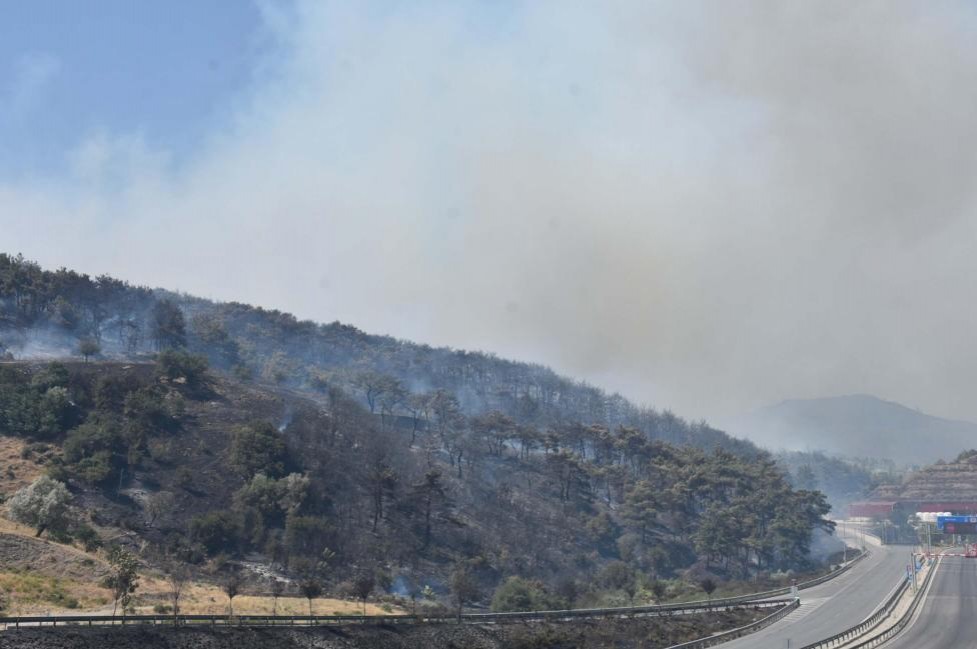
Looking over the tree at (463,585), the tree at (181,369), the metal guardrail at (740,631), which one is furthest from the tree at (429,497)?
the metal guardrail at (740,631)

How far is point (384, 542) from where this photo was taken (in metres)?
115

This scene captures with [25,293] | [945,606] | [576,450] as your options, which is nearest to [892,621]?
[945,606]

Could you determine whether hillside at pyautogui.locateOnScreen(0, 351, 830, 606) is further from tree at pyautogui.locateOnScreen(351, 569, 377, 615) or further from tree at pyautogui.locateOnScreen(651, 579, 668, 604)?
tree at pyautogui.locateOnScreen(651, 579, 668, 604)

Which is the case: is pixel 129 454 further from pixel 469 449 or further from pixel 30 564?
pixel 469 449

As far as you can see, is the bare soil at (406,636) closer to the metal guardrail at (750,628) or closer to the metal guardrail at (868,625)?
the metal guardrail at (750,628)

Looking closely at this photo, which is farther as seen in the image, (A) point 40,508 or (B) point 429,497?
(B) point 429,497

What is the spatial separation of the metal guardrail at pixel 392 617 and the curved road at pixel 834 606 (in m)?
4.28

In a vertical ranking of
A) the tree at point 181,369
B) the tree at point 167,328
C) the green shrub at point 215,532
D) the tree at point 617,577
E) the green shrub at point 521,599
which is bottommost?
the green shrub at point 521,599

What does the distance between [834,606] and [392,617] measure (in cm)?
4970

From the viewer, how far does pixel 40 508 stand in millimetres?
82812

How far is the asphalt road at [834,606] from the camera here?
73.6 m

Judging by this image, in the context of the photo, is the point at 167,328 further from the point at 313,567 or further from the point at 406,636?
the point at 406,636

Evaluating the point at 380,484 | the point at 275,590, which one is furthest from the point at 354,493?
the point at 275,590

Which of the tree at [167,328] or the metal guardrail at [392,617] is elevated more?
the tree at [167,328]
